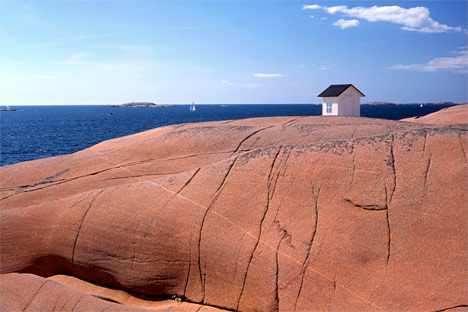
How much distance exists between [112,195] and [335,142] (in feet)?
19.7

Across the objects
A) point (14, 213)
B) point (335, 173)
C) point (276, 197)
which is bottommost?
point (14, 213)

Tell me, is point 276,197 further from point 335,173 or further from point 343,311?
point 343,311

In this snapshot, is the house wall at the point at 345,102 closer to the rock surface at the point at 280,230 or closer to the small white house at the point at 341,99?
the small white house at the point at 341,99

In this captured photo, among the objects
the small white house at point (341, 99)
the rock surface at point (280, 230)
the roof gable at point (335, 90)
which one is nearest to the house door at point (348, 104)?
the small white house at point (341, 99)

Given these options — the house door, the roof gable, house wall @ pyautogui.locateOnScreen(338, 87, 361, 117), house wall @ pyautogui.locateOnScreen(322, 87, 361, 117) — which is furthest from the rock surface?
the house door

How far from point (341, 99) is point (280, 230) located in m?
28.5

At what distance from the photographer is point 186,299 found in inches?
335

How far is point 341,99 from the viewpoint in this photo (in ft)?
112

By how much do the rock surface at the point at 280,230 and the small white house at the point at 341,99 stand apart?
2394cm

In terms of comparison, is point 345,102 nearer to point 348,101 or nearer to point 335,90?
point 348,101

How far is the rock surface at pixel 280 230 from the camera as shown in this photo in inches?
277

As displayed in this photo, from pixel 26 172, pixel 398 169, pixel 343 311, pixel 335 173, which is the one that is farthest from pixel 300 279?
pixel 26 172

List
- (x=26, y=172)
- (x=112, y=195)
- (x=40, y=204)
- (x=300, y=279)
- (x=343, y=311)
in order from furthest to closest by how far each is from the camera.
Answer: (x=26, y=172), (x=40, y=204), (x=112, y=195), (x=300, y=279), (x=343, y=311)

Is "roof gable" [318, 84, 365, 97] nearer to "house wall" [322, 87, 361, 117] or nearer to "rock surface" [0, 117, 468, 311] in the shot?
"house wall" [322, 87, 361, 117]
